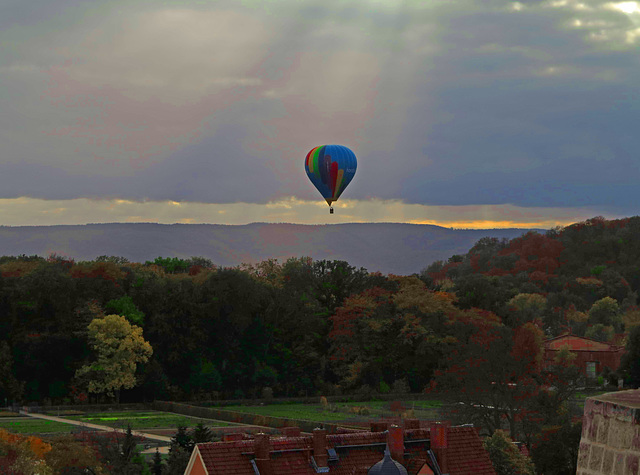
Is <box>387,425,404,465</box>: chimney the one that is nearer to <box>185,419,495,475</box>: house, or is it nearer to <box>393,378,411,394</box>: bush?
<box>185,419,495,475</box>: house

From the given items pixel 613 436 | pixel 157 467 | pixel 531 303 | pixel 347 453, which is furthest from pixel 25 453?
pixel 531 303

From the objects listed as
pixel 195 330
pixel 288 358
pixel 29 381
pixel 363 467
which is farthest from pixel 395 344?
pixel 363 467

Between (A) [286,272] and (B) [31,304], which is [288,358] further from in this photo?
(B) [31,304]

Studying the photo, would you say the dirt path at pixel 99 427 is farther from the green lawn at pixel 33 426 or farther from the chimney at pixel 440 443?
the chimney at pixel 440 443

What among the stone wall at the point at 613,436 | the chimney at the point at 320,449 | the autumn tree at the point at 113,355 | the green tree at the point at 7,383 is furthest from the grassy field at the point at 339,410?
the stone wall at the point at 613,436

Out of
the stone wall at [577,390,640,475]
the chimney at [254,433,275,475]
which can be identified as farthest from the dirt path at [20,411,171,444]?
the stone wall at [577,390,640,475]
